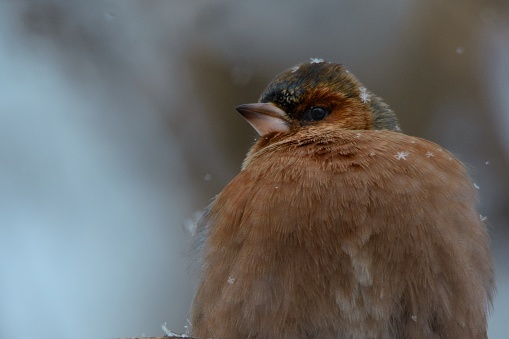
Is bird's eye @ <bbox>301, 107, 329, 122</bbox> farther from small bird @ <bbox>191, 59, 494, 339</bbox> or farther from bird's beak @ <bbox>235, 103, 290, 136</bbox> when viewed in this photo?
small bird @ <bbox>191, 59, 494, 339</bbox>

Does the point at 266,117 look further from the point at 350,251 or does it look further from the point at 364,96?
the point at 350,251

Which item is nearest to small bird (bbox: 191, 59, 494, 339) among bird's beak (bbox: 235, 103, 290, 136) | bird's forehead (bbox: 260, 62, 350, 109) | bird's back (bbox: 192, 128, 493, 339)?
bird's back (bbox: 192, 128, 493, 339)

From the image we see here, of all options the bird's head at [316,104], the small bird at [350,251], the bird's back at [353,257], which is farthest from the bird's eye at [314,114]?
the bird's back at [353,257]

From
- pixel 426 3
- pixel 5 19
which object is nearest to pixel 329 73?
pixel 426 3

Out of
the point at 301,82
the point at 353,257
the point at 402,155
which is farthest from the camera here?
the point at 301,82

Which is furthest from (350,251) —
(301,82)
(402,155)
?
(301,82)
